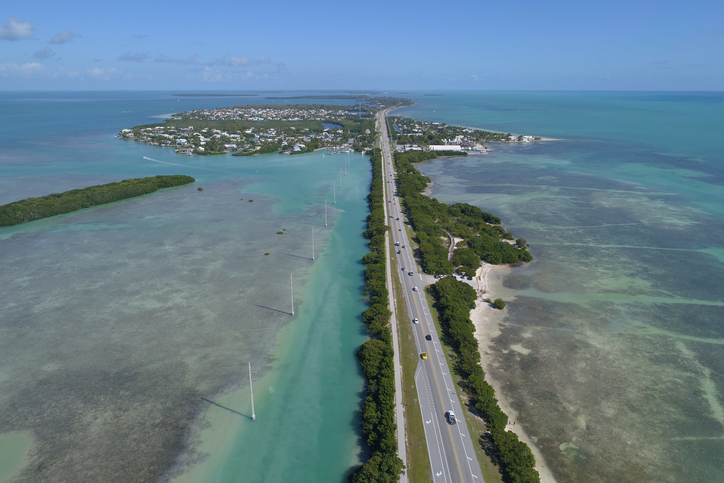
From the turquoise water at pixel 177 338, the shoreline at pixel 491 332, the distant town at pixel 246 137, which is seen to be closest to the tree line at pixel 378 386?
the turquoise water at pixel 177 338

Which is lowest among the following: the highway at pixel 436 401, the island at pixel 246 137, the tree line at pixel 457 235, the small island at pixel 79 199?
the highway at pixel 436 401

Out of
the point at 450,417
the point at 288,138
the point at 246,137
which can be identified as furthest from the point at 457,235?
the point at 246,137

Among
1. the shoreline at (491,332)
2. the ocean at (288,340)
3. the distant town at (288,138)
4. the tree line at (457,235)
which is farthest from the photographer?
the distant town at (288,138)

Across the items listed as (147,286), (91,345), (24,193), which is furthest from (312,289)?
(24,193)

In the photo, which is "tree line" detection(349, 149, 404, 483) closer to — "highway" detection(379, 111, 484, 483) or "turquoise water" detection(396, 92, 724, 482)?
"highway" detection(379, 111, 484, 483)

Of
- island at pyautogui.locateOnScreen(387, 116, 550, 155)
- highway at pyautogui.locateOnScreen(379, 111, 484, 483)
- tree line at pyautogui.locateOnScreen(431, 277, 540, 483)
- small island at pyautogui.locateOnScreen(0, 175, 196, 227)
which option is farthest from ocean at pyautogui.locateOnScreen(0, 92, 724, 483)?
island at pyautogui.locateOnScreen(387, 116, 550, 155)

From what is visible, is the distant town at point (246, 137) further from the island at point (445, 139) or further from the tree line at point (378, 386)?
the tree line at point (378, 386)

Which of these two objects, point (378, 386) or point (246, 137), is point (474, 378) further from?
point (246, 137)
